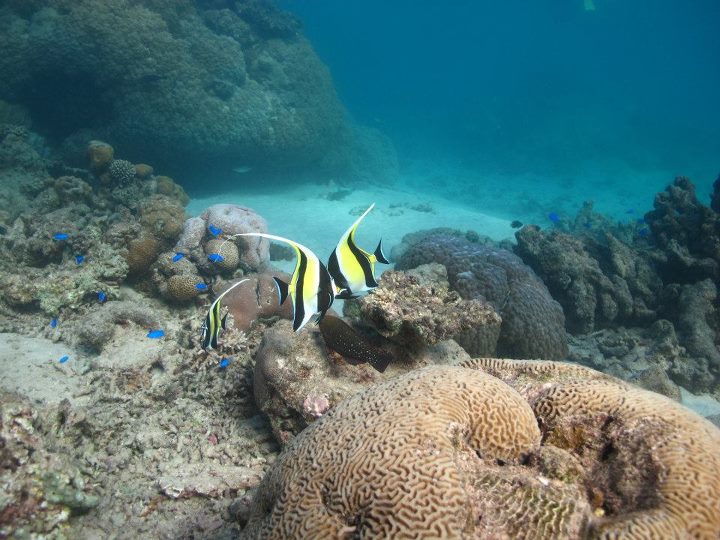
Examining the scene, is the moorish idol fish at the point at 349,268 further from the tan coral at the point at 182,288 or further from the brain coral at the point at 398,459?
the tan coral at the point at 182,288

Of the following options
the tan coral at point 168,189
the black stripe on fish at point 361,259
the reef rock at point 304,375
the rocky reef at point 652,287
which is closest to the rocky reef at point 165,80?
the tan coral at point 168,189

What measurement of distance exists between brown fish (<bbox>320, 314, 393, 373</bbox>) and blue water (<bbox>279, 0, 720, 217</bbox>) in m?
23.6

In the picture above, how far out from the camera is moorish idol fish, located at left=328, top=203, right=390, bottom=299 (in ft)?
6.95

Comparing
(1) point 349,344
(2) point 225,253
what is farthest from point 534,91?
(1) point 349,344

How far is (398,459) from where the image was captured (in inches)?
71.8

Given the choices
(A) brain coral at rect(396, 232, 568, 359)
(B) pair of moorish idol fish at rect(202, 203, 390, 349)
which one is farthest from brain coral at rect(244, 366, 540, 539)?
(A) brain coral at rect(396, 232, 568, 359)

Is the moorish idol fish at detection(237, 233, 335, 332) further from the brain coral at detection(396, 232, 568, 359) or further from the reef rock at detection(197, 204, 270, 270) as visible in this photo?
the reef rock at detection(197, 204, 270, 270)

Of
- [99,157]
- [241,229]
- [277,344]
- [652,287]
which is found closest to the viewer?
[277,344]

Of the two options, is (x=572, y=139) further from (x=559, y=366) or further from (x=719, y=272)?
(x=559, y=366)

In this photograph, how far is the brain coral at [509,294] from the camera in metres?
5.82

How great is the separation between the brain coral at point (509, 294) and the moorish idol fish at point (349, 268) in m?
3.86

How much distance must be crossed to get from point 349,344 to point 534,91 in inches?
2387

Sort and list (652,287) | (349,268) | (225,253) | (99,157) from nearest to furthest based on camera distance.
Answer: (349,268)
(225,253)
(652,287)
(99,157)

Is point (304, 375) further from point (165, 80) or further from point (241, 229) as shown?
point (165, 80)
